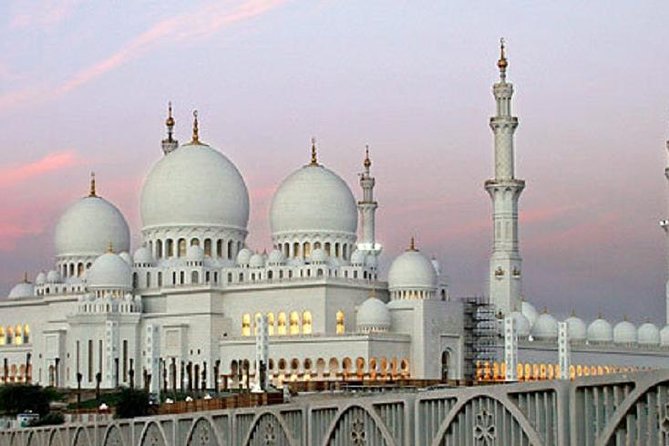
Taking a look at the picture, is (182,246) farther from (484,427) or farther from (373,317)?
(484,427)

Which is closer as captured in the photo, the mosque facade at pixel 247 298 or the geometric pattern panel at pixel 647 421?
the geometric pattern panel at pixel 647 421

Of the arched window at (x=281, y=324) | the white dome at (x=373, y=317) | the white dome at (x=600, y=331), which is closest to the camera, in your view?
the white dome at (x=373, y=317)

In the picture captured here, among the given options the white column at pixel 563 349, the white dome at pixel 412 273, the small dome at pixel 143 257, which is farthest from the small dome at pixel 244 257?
the white column at pixel 563 349

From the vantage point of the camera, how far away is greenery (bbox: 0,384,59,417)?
52.7m

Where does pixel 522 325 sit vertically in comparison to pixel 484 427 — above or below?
above

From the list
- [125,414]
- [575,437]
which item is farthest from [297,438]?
[125,414]

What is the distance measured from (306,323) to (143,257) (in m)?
11.5

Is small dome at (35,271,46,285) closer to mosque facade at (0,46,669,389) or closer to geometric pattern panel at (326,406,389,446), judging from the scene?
mosque facade at (0,46,669,389)

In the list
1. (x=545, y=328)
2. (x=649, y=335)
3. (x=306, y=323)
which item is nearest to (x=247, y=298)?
(x=306, y=323)

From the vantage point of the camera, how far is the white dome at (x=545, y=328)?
258ft

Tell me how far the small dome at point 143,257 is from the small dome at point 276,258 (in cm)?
753

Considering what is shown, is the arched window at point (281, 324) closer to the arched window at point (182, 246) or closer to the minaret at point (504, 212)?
the arched window at point (182, 246)

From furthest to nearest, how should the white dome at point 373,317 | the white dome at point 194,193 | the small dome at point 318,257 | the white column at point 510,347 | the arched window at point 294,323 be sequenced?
the white dome at point 194,193 → the small dome at point 318,257 → the arched window at point 294,323 → the white column at point 510,347 → the white dome at point 373,317

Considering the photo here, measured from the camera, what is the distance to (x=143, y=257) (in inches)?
3039
